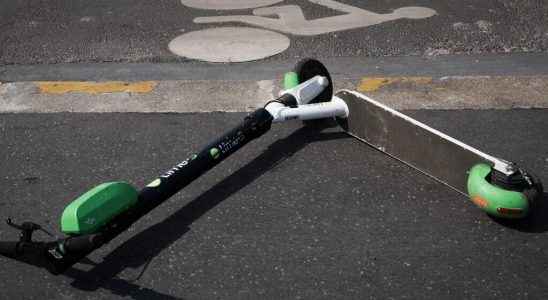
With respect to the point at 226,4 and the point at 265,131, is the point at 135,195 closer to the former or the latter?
the point at 265,131

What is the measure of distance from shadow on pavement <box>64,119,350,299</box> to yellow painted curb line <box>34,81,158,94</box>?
5.09 feet

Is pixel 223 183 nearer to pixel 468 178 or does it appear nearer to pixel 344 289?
pixel 344 289

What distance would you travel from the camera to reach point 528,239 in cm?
350

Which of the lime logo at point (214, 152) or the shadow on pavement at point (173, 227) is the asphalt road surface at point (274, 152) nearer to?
the shadow on pavement at point (173, 227)

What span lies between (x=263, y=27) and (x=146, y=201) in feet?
11.3

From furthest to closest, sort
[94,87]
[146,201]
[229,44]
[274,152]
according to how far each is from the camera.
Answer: [229,44] < [94,87] < [274,152] < [146,201]

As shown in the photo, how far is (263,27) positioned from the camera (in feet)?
21.6

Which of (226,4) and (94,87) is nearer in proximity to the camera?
(94,87)

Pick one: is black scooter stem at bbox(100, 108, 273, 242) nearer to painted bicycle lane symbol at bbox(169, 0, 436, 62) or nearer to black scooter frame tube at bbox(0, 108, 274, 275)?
black scooter frame tube at bbox(0, 108, 274, 275)

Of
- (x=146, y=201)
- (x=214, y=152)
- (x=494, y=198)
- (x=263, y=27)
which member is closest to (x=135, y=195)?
(x=146, y=201)

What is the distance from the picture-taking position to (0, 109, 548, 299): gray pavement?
331cm

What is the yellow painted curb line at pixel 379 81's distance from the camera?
5.32 m

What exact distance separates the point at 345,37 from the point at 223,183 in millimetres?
2671

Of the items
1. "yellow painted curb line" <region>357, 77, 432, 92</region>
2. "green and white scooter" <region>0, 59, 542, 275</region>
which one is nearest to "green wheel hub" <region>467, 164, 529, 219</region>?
"green and white scooter" <region>0, 59, 542, 275</region>
